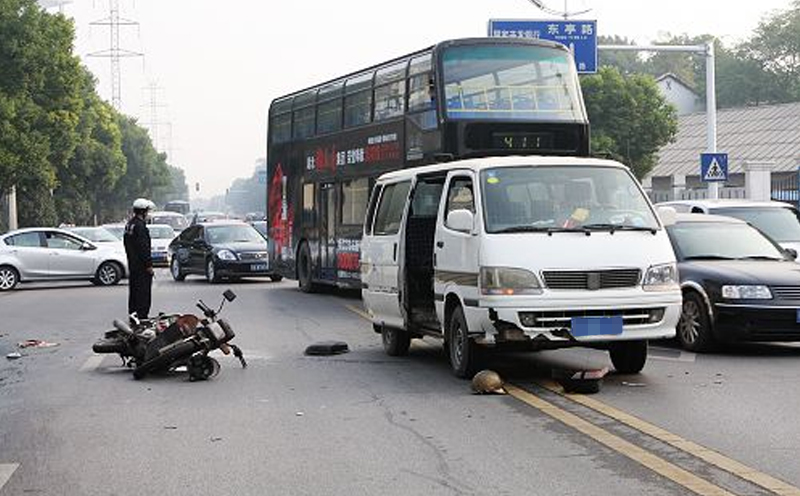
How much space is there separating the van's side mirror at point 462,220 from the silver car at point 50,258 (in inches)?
817

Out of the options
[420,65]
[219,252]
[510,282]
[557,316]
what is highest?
[420,65]

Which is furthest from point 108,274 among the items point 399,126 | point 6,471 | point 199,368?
point 6,471

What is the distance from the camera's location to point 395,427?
354 inches

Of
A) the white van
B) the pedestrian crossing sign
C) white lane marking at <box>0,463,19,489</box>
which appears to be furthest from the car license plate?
the pedestrian crossing sign

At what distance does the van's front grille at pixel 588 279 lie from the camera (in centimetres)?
1060

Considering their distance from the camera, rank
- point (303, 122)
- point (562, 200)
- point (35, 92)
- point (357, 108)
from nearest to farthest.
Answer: point (562, 200) < point (357, 108) < point (303, 122) < point (35, 92)

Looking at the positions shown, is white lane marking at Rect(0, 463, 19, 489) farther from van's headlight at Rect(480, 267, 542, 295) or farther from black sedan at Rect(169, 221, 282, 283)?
black sedan at Rect(169, 221, 282, 283)

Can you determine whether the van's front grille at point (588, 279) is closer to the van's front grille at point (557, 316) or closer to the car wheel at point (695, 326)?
the van's front grille at point (557, 316)

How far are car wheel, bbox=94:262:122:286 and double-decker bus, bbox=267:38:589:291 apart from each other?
5.94 m

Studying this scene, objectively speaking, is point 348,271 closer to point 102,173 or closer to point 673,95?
point 102,173

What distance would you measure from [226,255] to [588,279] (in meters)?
20.3

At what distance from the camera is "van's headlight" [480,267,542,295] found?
1058cm

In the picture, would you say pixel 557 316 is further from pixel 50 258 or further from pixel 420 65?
pixel 50 258

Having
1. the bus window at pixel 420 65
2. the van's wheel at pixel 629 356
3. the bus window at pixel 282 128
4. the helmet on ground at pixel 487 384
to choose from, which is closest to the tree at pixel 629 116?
the bus window at pixel 282 128
